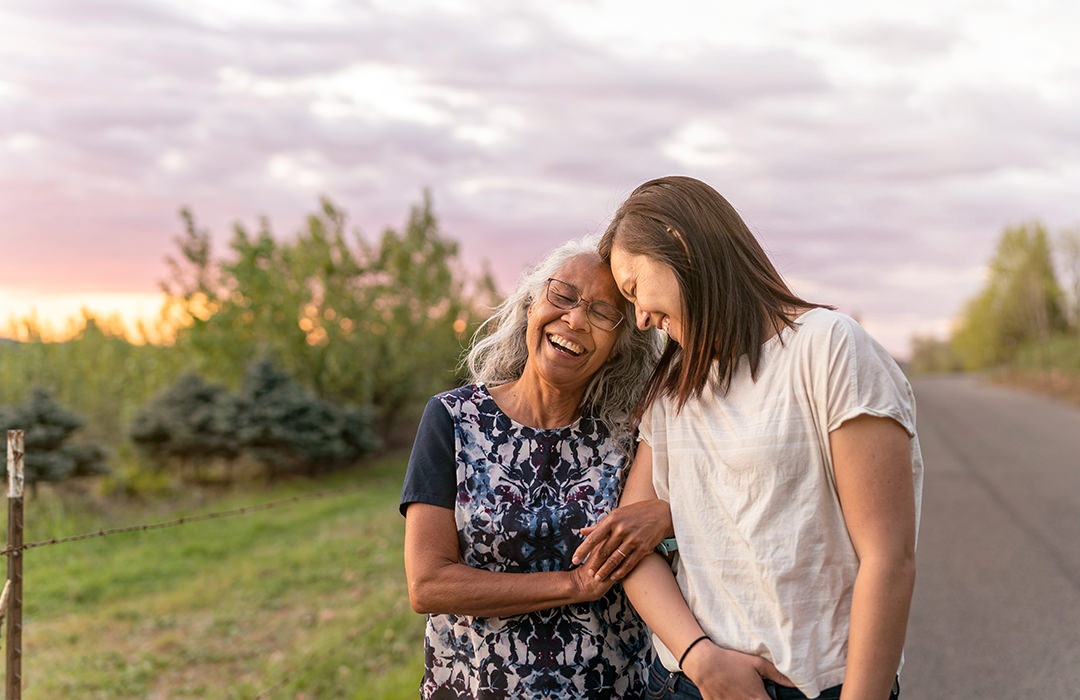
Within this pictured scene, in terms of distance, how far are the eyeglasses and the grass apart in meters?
3.17

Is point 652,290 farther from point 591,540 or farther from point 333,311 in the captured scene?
point 333,311

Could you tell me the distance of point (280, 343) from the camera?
18016 mm

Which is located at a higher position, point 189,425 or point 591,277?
point 591,277

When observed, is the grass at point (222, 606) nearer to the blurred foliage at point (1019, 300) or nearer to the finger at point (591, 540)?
the finger at point (591, 540)

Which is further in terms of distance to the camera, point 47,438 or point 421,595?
point 47,438

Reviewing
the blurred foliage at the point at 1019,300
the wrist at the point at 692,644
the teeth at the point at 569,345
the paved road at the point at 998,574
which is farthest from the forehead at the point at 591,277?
the blurred foliage at the point at 1019,300

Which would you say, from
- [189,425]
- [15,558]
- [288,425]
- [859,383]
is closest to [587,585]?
[859,383]

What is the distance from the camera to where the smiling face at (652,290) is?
6.79ft

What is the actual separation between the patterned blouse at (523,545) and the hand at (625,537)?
7.2 inches

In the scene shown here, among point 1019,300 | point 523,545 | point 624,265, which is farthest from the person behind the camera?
point 1019,300

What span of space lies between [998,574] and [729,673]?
6.21 meters

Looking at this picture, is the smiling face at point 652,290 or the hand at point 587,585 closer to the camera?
the smiling face at point 652,290

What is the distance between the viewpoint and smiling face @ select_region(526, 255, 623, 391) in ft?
8.17

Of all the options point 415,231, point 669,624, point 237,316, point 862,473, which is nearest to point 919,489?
point 862,473
